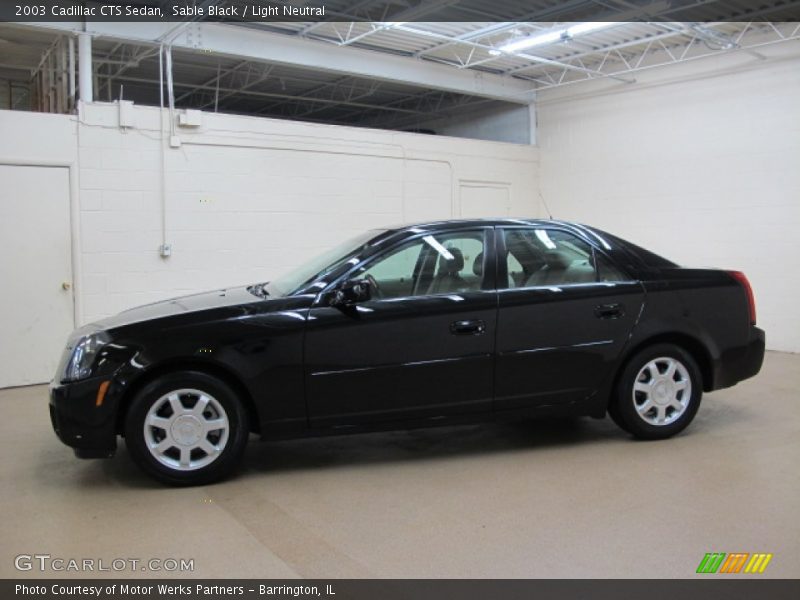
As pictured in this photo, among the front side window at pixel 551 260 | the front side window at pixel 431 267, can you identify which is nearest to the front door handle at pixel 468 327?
the front side window at pixel 431 267

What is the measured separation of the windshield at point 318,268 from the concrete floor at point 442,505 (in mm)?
1095

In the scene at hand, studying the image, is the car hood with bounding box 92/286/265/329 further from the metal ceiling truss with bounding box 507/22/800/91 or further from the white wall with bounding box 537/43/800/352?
the white wall with bounding box 537/43/800/352

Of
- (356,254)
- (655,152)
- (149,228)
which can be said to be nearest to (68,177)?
(149,228)

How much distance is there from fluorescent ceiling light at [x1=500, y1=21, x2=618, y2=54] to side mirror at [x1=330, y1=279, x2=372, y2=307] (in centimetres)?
503

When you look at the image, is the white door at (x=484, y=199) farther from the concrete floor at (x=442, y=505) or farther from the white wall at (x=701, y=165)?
the concrete floor at (x=442, y=505)

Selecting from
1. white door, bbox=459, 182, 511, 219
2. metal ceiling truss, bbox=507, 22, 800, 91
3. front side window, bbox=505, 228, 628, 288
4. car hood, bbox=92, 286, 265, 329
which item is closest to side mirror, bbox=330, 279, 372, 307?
car hood, bbox=92, 286, 265, 329

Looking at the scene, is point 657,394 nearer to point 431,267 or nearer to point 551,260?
point 551,260

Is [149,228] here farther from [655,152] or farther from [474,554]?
[655,152]

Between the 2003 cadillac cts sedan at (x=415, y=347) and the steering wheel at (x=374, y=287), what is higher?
the steering wheel at (x=374, y=287)

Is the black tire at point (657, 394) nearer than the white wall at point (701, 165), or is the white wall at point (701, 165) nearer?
the black tire at point (657, 394)

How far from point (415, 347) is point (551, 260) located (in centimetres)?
111

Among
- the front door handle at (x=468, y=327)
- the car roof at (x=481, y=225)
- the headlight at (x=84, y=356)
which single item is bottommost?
the headlight at (x=84, y=356)

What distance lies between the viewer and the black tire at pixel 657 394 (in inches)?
184

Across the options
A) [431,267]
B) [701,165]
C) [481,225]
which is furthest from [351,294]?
[701,165]
